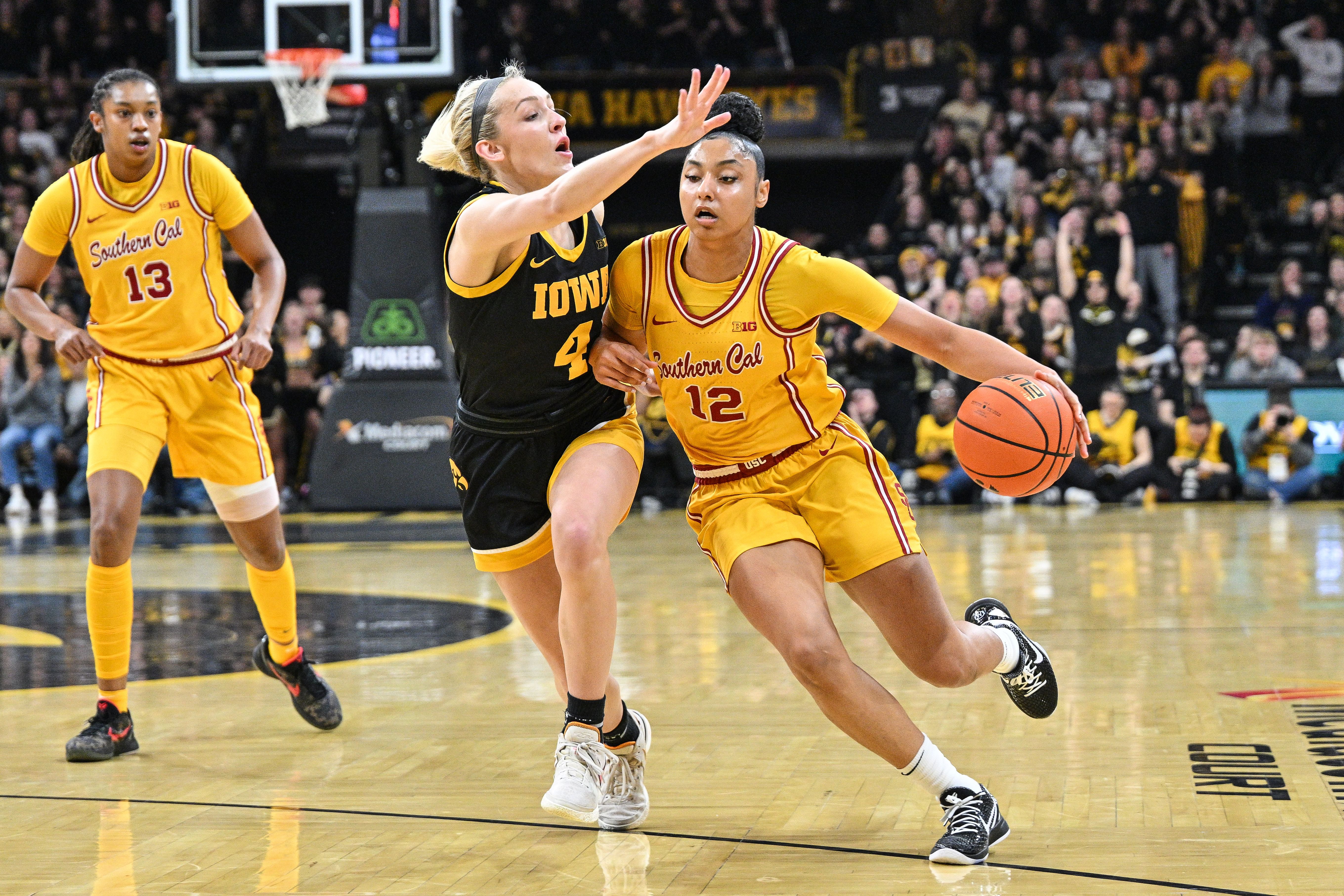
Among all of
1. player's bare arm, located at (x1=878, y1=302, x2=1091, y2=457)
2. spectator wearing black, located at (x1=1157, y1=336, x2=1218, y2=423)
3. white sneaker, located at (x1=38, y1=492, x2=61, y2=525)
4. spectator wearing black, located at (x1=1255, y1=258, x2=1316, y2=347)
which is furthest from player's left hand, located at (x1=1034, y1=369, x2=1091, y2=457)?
white sneaker, located at (x1=38, y1=492, x2=61, y2=525)

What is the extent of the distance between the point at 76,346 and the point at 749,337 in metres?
2.47

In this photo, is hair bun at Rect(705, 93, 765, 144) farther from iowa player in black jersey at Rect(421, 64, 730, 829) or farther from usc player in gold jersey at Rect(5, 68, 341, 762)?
usc player in gold jersey at Rect(5, 68, 341, 762)

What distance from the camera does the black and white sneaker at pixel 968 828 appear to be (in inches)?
142

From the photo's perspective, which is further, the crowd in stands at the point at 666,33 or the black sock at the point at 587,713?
the crowd in stands at the point at 666,33

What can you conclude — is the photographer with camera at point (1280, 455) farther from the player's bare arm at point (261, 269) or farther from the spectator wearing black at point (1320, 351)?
the player's bare arm at point (261, 269)

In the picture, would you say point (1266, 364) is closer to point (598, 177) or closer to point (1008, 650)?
point (1008, 650)

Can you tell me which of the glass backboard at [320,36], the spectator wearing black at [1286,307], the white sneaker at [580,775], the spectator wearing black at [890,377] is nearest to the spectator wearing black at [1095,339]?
the spectator wearing black at [890,377]

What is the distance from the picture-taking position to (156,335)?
5355mm

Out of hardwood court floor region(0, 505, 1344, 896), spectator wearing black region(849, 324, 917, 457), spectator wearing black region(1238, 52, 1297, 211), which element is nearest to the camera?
hardwood court floor region(0, 505, 1344, 896)

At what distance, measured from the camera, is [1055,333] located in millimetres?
13812

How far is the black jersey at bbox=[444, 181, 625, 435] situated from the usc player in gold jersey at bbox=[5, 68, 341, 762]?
148cm

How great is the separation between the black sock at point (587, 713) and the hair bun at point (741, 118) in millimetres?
1501

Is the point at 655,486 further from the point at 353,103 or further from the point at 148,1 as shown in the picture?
the point at 148,1

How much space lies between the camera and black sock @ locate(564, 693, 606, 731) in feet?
13.1
